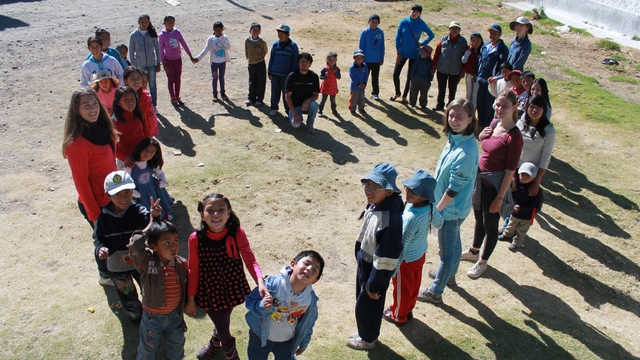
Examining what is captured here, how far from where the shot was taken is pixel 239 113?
32.5ft

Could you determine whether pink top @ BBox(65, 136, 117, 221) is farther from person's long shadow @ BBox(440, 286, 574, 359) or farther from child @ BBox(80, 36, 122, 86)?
person's long shadow @ BBox(440, 286, 574, 359)

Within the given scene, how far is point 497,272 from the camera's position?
5.95 m

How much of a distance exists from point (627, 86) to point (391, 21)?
7.64 metres

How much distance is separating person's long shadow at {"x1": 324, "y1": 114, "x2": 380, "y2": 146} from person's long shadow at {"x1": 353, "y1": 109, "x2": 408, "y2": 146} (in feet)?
1.11

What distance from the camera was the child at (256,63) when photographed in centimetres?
985

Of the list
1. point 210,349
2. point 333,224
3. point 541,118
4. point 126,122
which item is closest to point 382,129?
point 333,224

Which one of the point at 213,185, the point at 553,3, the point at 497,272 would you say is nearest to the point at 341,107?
the point at 213,185

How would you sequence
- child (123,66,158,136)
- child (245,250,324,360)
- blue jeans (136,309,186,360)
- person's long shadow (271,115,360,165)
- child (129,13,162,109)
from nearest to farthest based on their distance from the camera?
child (245,250,324,360)
blue jeans (136,309,186,360)
child (123,66,158,136)
person's long shadow (271,115,360,165)
child (129,13,162,109)

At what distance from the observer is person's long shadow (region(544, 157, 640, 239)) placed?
23.5 ft

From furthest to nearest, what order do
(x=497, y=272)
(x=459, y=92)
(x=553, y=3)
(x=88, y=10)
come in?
1. (x=553, y=3)
2. (x=88, y=10)
3. (x=459, y=92)
4. (x=497, y=272)

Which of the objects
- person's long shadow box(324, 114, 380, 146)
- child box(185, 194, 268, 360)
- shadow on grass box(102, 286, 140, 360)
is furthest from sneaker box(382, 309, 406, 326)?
person's long shadow box(324, 114, 380, 146)

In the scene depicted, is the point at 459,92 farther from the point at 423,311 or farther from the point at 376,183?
the point at 376,183

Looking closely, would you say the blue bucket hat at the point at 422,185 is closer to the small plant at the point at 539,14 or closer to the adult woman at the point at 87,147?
the adult woman at the point at 87,147

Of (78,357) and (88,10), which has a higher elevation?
(88,10)
